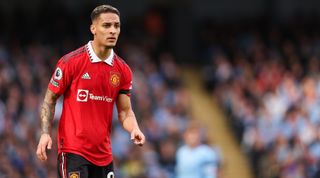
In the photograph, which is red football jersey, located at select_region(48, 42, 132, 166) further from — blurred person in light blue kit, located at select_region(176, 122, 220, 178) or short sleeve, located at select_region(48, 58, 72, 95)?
blurred person in light blue kit, located at select_region(176, 122, 220, 178)

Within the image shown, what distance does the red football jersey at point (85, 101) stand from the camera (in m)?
7.32

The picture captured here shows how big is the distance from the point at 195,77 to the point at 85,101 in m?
16.5

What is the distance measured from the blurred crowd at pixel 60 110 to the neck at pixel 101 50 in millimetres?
4374

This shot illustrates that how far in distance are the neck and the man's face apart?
91 millimetres

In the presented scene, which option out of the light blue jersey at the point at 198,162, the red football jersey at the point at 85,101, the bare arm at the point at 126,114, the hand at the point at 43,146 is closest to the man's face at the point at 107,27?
the red football jersey at the point at 85,101

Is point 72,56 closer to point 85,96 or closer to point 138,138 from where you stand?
point 85,96

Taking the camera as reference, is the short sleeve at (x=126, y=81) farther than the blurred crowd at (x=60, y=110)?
No

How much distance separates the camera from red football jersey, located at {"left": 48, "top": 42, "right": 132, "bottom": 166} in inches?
288

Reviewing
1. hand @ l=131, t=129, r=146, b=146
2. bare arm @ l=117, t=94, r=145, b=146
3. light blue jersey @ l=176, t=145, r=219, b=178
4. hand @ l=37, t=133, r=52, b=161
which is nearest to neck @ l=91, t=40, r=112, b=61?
bare arm @ l=117, t=94, r=145, b=146

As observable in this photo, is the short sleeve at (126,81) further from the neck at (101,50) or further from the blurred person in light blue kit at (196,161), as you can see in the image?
the blurred person in light blue kit at (196,161)

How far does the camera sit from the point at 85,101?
24.1ft

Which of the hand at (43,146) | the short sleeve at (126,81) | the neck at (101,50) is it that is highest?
the neck at (101,50)

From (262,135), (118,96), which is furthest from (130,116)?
(262,135)

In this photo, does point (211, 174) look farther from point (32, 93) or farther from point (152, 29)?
point (152, 29)
